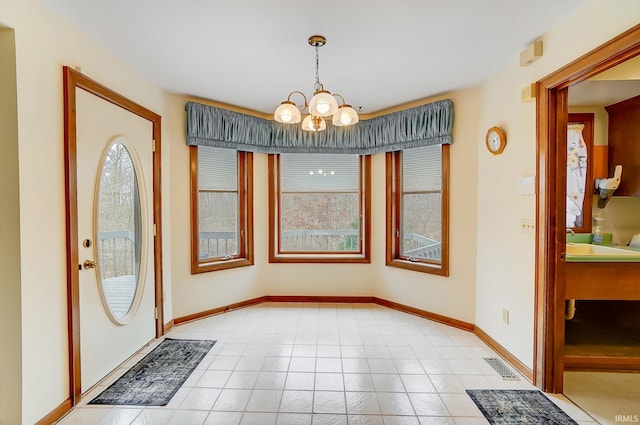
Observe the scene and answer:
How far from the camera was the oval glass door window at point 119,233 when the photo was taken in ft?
8.09

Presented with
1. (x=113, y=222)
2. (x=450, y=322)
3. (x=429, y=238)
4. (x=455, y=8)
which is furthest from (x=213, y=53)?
(x=450, y=322)

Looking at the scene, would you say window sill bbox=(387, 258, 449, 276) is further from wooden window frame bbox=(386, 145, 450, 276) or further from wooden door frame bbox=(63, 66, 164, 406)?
wooden door frame bbox=(63, 66, 164, 406)

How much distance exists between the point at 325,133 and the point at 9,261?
10.6 ft

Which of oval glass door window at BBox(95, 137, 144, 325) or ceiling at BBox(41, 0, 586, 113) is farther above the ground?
ceiling at BBox(41, 0, 586, 113)

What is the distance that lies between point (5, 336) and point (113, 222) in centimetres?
103

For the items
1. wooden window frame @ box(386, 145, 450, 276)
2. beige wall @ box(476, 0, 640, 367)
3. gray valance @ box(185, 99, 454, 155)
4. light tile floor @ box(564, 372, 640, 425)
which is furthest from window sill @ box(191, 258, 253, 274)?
light tile floor @ box(564, 372, 640, 425)

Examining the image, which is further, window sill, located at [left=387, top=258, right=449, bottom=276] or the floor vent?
window sill, located at [left=387, top=258, right=449, bottom=276]

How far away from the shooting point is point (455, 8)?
6.47 ft

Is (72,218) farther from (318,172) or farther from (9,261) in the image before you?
(318,172)

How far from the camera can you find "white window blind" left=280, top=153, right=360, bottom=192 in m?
4.38

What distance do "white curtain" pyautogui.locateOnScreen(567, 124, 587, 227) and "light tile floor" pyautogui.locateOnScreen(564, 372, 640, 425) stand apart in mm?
1370

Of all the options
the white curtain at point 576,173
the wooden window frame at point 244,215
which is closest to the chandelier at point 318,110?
the wooden window frame at point 244,215

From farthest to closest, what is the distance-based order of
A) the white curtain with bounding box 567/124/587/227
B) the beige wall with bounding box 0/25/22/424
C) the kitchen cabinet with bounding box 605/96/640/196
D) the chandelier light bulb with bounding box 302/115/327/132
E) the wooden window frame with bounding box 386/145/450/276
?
the wooden window frame with bounding box 386/145/450/276 < the white curtain with bounding box 567/124/587/227 < the kitchen cabinet with bounding box 605/96/640/196 < the chandelier light bulb with bounding box 302/115/327/132 < the beige wall with bounding box 0/25/22/424

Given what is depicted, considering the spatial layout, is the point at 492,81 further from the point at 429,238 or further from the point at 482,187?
the point at 429,238
